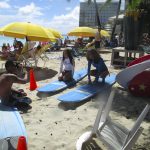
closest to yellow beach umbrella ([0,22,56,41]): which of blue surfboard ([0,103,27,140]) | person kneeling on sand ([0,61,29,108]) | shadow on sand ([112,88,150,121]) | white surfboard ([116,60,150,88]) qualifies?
shadow on sand ([112,88,150,121])

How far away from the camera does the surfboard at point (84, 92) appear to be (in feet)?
24.2

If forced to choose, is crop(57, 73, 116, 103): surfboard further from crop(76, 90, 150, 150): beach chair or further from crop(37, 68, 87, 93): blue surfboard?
crop(76, 90, 150, 150): beach chair

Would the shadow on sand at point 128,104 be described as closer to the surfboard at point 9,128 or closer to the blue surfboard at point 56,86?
the blue surfboard at point 56,86

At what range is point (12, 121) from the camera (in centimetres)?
544

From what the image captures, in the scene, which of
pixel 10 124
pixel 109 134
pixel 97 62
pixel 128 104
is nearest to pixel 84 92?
pixel 97 62

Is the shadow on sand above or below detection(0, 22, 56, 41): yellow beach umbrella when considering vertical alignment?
below

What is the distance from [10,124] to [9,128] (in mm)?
196

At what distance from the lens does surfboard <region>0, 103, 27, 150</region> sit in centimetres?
455

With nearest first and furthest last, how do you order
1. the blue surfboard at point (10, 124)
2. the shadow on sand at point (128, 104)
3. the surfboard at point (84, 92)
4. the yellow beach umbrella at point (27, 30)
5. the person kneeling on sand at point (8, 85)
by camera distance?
the blue surfboard at point (10, 124)
the person kneeling on sand at point (8, 85)
the shadow on sand at point (128, 104)
the surfboard at point (84, 92)
the yellow beach umbrella at point (27, 30)

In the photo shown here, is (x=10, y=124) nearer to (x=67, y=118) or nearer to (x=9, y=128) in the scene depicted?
(x=9, y=128)

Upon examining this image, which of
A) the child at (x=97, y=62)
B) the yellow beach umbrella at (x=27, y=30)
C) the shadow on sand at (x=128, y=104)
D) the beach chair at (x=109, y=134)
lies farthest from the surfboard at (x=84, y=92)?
the yellow beach umbrella at (x=27, y=30)

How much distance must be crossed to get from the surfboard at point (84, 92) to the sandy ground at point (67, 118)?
14 cm

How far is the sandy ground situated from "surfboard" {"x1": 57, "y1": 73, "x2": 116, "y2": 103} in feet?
0.46

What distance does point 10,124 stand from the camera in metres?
5.25
